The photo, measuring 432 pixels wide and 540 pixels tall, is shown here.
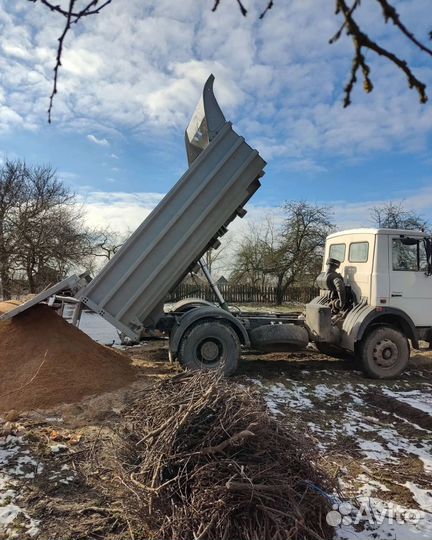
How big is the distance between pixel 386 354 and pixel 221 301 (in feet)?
9.68

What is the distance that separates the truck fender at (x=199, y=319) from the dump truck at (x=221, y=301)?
16mm

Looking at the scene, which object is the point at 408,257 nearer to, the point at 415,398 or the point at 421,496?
the point at 415,398

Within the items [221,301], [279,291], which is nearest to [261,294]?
[279,291]

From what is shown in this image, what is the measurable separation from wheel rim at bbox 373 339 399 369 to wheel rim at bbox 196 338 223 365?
104 inches

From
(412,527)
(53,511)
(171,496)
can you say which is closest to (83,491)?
(53,511)

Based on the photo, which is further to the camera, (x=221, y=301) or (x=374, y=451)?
(x=221, y=301)

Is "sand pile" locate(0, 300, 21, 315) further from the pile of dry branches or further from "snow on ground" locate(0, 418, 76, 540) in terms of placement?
the pile of dry branches

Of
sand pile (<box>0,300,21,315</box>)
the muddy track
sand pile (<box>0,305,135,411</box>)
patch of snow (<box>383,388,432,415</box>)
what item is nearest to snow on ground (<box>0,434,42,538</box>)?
sand pile (<box>0,305,135,411</box>)

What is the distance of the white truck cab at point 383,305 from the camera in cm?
729

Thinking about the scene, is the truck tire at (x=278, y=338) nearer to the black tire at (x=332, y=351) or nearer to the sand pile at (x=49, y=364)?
the black tire at (x=332, y=351)

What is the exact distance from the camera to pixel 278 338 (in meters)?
7.18

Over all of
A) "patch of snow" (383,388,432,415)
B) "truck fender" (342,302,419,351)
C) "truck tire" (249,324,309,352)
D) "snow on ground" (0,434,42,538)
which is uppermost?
"truck fender" (342,302,419,351)

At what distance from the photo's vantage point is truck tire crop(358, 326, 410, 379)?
7289 millimetres

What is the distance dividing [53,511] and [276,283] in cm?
2374
